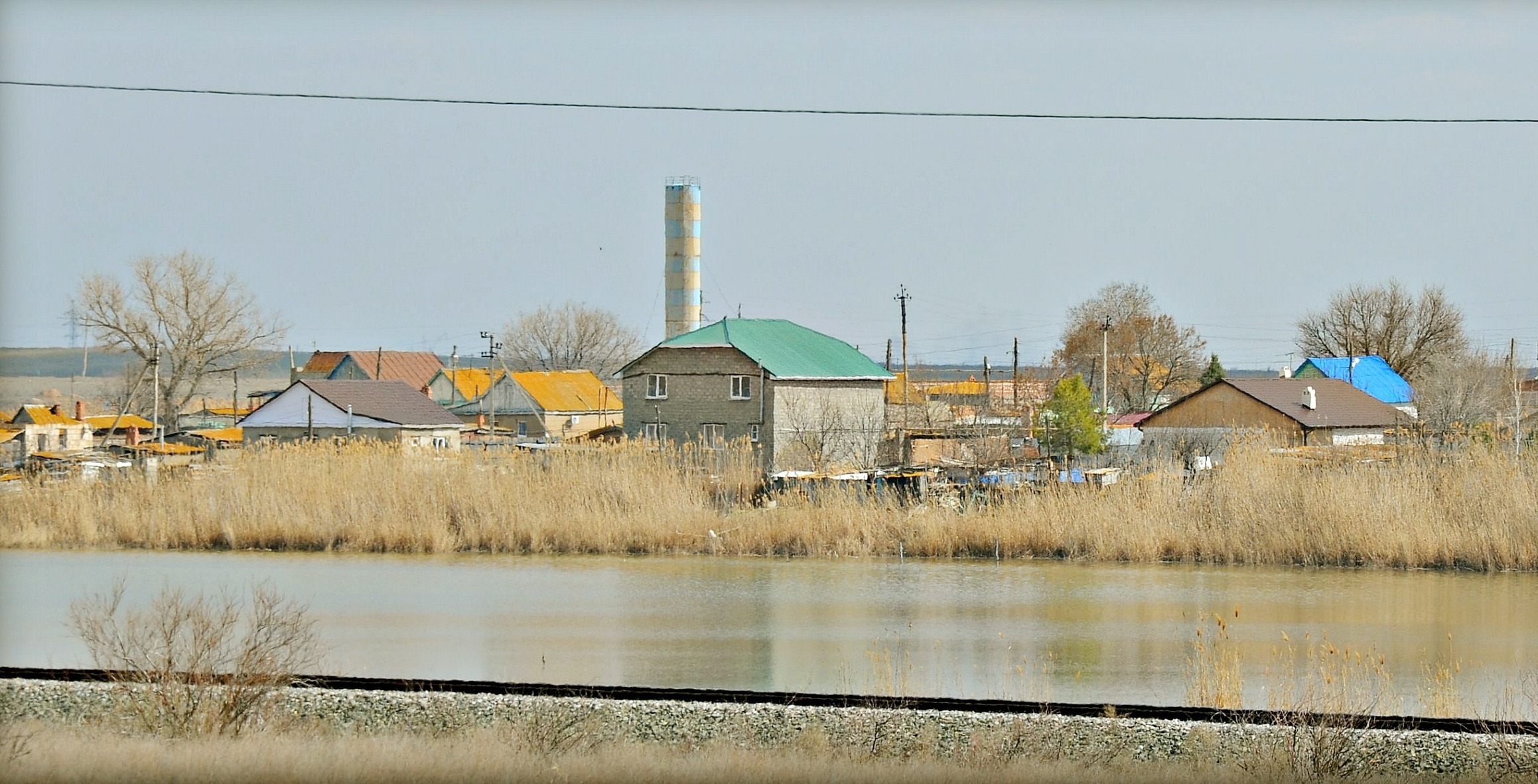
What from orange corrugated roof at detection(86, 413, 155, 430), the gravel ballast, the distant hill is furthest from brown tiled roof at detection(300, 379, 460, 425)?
the distant hill

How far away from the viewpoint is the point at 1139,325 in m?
81.4

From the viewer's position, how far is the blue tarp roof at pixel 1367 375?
194 ft

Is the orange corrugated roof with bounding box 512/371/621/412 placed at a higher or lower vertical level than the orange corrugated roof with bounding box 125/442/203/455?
higher

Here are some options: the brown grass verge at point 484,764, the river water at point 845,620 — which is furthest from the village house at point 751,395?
the brown grass verge at point 484,764

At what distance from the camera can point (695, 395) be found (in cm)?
4541

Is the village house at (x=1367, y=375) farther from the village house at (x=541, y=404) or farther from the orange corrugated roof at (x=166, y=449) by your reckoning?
the orange corrugated roof at (x=166, y=449)

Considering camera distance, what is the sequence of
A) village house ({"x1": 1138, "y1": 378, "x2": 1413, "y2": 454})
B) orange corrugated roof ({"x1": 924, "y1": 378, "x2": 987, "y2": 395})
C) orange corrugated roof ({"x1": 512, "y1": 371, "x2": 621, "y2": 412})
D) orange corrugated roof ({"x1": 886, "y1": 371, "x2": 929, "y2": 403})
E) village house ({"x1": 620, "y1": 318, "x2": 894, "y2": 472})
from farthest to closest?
orange corrugated roof ({"x1": 924, "y1": 378, "x2": 987, "y2": 395}) → orange corrugated roof ({"x1": 512, "y1": 371, "x2": 621, "y2": 412}) → orange corrugated roof ({"x1": 886, "y1": 371, "x2": 929, "y2": 403}) → village house ({"x1": 620, "y1": 318, "x2": 894, "y2": 472}) → village house ({"x1": 1138, "y1": 378, "x2": 1413, "y2": 454})

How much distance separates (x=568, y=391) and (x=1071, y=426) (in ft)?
132

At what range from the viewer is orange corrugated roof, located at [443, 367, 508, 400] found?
260 ft

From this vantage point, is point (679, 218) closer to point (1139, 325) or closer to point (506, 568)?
point (1139, 325)

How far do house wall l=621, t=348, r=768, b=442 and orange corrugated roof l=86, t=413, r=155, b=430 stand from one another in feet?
69.4

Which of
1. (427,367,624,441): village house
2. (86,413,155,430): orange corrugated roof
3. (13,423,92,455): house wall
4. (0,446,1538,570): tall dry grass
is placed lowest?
(0,446,1538,570): tall dry grass

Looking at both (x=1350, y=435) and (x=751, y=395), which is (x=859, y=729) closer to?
(x=751, y=395)

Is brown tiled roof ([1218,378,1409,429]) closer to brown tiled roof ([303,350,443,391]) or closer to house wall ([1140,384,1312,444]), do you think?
house wall ([1140,384,1312,444])
